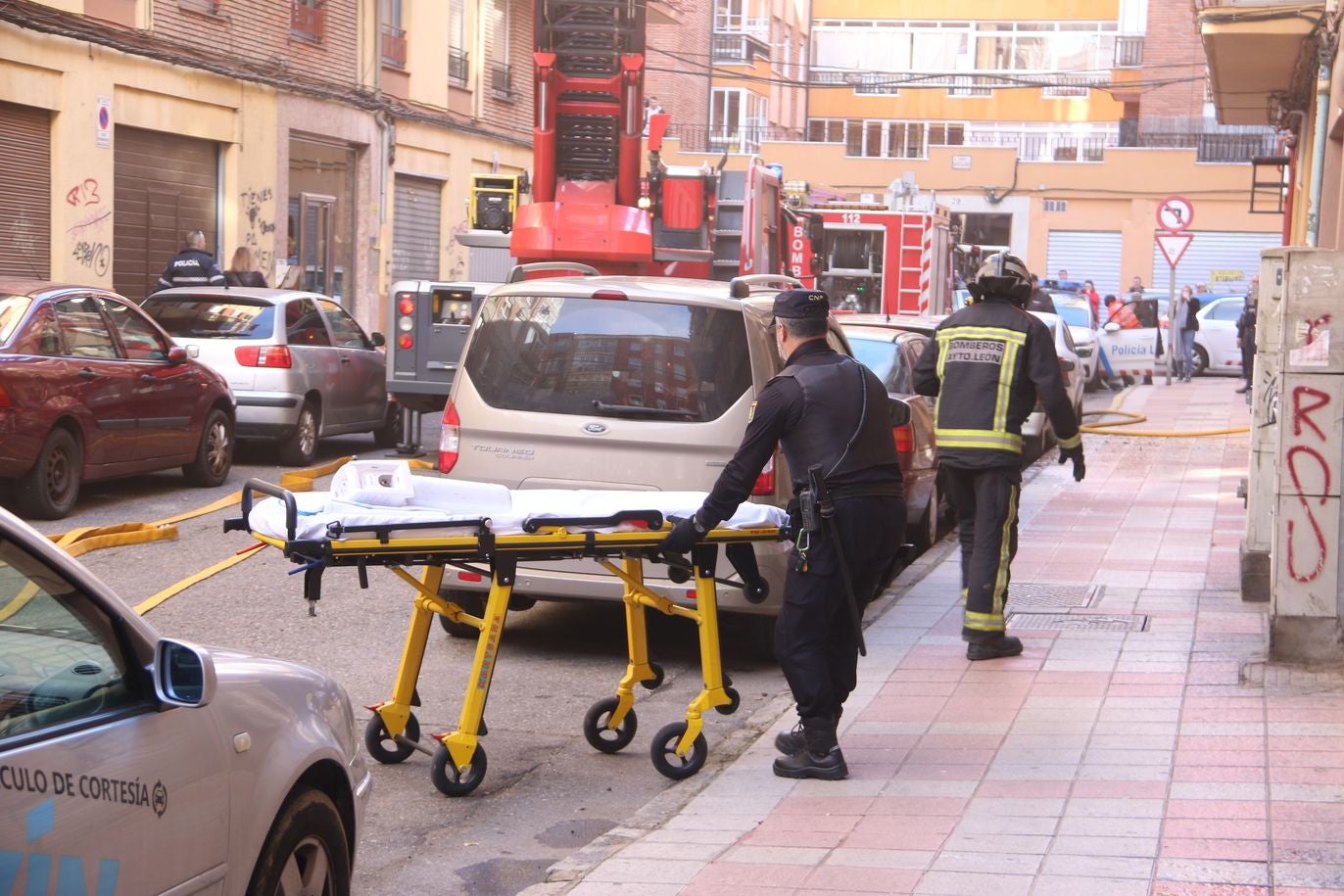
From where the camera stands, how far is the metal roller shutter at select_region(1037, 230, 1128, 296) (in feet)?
173

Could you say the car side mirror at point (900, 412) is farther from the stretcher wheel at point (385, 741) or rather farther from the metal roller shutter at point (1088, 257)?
the metal roller shutter at point (1088, 257)

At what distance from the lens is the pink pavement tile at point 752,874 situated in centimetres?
511

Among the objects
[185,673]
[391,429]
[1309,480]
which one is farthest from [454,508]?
[391,429]

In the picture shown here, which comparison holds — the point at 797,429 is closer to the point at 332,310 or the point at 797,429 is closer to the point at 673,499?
the point at 673,499

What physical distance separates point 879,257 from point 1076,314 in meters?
5.13

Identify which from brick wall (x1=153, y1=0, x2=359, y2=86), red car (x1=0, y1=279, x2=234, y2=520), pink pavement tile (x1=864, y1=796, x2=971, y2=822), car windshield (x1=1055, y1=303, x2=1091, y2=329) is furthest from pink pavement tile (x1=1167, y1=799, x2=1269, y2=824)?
car windshield (x1=1055, y1=303, x2=1091, y2=329)

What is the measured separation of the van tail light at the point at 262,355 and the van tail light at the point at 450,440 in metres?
7.06

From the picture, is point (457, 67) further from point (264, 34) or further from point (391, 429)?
point (391, 429)

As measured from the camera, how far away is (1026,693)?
7.64 meters

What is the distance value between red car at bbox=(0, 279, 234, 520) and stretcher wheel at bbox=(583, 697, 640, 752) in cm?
579

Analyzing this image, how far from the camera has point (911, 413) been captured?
11.2m

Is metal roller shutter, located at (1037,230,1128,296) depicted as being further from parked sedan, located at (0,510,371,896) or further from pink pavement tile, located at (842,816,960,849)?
parked sedan, located at (0,510,371,896)

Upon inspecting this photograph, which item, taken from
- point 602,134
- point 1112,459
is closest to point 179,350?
point 602,134

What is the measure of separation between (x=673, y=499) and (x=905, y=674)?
212 cm
